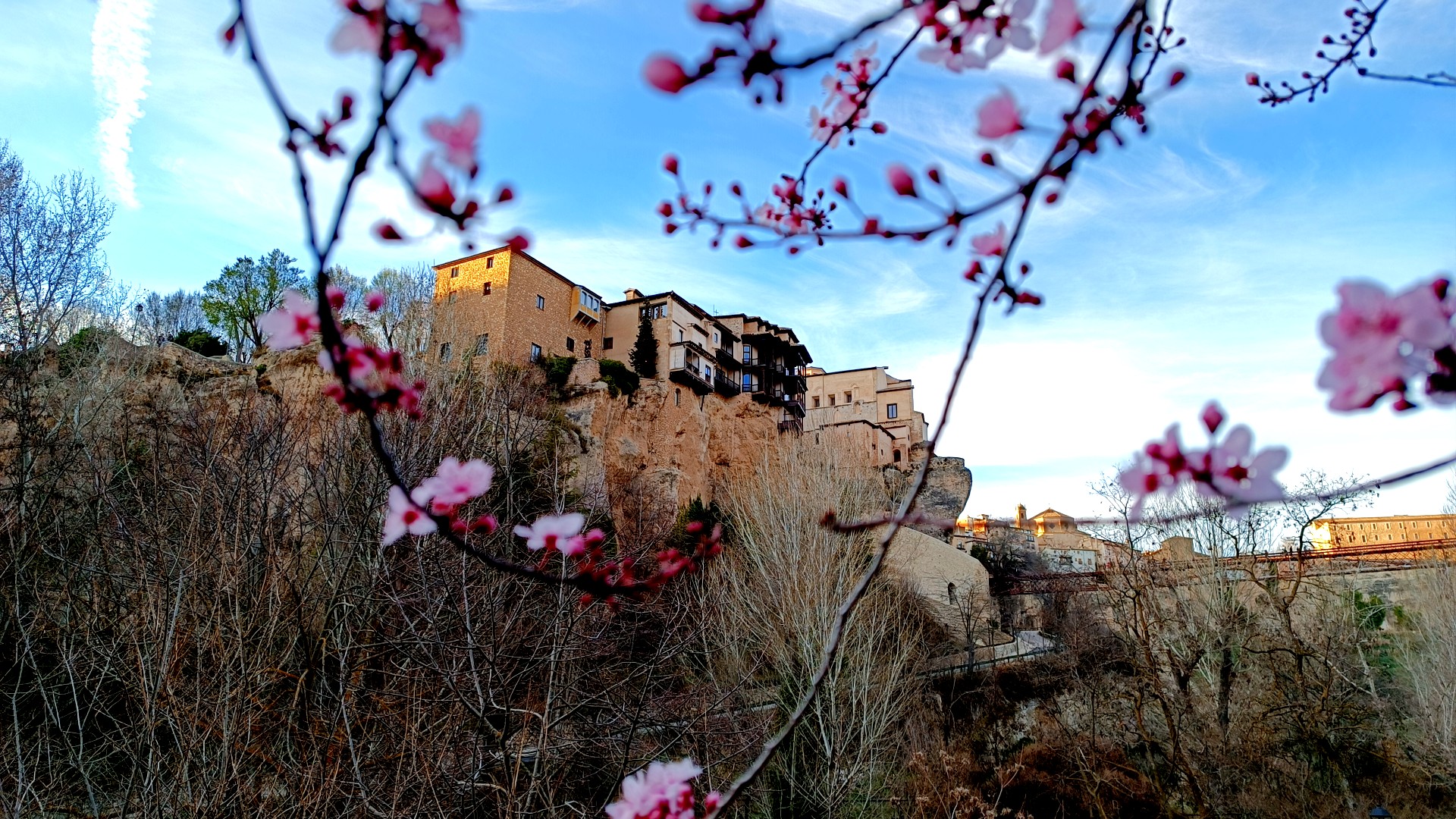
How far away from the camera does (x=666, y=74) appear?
0.84 metres

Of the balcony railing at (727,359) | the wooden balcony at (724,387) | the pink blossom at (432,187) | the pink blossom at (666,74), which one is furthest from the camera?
the balcony railing at (727,359)

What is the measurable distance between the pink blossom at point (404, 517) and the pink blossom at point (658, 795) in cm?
46

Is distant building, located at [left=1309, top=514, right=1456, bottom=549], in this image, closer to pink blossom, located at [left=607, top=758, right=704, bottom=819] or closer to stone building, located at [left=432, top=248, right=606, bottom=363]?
pink blossom, located at [left=607, top=758, right=704, bottom=819]

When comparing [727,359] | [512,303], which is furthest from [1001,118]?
[727,359]

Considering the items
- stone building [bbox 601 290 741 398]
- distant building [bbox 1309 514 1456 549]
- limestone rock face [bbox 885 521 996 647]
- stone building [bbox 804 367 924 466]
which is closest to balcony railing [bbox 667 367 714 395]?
stone building [bbox 601 290 741 398]

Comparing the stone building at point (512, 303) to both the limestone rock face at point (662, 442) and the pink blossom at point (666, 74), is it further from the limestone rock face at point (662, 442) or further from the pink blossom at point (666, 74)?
the pink blossom at point (666, 74)

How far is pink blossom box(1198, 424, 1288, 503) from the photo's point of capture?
74 cm

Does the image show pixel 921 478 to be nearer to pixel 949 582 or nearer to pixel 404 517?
pixel 404 517

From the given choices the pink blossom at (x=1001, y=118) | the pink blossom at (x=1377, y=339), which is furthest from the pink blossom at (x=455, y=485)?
the pink blossom at (x=1377, y=339)

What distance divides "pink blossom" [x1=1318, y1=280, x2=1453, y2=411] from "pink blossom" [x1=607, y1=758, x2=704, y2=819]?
91 centimetres

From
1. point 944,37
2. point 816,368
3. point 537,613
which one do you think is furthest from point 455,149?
point 816,368

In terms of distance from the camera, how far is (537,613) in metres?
8.55

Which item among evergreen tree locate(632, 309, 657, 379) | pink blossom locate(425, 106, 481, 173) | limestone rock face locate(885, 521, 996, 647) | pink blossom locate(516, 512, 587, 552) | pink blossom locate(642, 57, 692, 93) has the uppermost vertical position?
evergreen tree locate(632, 309, 657, 379)

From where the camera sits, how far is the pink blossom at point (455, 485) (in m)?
0.96
